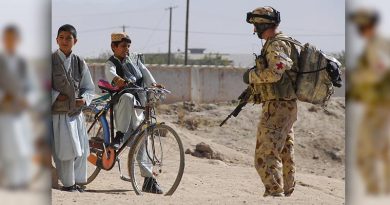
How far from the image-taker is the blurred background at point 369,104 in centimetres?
294

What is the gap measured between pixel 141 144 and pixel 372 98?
5.55 metres

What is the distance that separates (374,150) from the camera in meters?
3.02

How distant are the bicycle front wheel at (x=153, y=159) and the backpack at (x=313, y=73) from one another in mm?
1404

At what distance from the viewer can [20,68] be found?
3662 millimetres

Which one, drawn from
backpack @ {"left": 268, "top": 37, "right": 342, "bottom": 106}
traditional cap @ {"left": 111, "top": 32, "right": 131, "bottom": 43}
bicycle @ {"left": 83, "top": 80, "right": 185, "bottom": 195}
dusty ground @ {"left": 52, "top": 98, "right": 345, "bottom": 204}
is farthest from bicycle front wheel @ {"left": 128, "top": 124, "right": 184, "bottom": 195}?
backpack @ {"left": 268, "top": 37, "right": 342, "bottom": 106}

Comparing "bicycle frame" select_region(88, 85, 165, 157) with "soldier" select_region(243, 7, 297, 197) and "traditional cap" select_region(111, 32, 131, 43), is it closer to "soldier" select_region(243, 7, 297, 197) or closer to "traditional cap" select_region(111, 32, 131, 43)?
"traditional cap" select_region(111, 32, 131, 43)

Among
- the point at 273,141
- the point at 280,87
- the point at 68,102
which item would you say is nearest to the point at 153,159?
the point at 68,102

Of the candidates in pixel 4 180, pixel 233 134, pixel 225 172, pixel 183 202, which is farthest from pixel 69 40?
pixel 233 134

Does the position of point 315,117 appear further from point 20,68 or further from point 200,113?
point 20,68

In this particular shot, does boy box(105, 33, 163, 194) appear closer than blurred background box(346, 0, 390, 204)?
No

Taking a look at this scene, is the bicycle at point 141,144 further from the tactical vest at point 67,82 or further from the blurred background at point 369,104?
the blurred background at point 369,104

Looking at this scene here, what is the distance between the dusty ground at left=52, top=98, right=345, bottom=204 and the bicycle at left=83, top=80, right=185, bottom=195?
0.63 feet

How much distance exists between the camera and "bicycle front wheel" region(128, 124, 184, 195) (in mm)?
8279

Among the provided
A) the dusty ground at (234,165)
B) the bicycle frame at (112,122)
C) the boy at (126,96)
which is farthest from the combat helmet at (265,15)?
the boy at (126,96)
